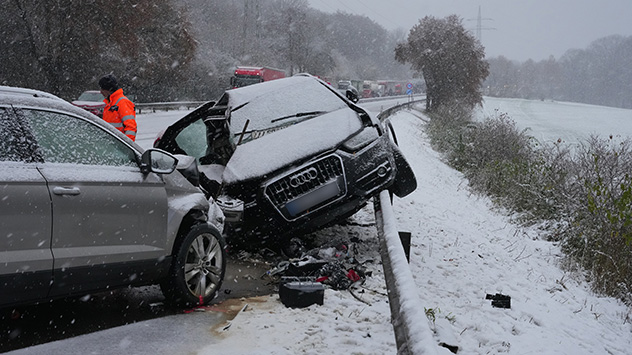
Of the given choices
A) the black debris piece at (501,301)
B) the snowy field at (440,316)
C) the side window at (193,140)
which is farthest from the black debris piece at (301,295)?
the side window at (193,140)

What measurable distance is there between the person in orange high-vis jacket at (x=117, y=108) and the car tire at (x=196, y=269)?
2.93 m

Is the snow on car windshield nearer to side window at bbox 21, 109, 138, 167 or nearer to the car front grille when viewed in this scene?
the car front grille

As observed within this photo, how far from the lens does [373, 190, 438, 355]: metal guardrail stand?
114 inches

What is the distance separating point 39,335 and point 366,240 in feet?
14.5

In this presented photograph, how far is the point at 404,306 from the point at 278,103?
183 inches

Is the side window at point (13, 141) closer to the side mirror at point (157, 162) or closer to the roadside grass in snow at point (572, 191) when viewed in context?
the side mirror at point (157, 162)

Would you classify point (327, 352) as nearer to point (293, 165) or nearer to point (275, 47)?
point (293, 165)

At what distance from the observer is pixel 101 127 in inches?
181

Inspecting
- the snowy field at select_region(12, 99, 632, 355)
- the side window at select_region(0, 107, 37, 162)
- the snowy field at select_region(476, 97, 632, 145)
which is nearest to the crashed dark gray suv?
the snowy field at select_region(12, 99, 632, 355)

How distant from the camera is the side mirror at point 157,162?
15.5ft

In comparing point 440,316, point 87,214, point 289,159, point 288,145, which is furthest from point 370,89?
point 87,214

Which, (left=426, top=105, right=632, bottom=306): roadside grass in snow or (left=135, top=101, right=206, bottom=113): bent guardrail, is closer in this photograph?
(left=426, top=105, right=632, bottom=306): roadside grass in snow

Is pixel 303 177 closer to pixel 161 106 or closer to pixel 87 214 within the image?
pixel 87 214

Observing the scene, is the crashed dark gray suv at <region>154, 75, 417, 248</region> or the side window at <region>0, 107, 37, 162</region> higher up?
the side window at <region>0, 107, 37, 162</region>
